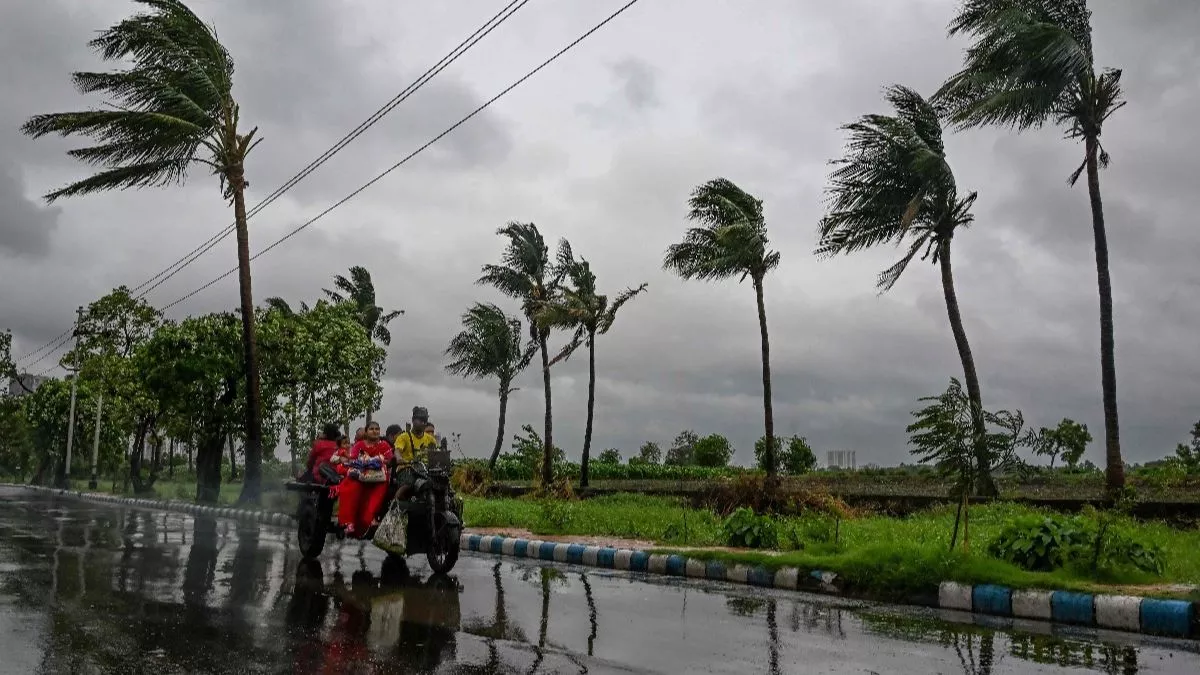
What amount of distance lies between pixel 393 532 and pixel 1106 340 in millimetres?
16290

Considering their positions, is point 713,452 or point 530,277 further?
point 713,452

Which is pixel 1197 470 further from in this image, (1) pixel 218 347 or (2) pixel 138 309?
(2) pixel 138 309

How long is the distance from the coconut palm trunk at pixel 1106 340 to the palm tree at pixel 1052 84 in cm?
2

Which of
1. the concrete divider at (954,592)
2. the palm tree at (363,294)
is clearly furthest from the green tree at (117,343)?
the concrete divider at (954,592)

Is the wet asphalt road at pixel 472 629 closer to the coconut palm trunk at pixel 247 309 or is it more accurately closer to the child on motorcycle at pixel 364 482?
the child on motorcycle at pixel 364 482

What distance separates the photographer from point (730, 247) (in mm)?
28516

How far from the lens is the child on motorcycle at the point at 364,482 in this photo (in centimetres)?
1175

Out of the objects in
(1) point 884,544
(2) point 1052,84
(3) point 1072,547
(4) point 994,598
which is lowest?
(4) point 994,598

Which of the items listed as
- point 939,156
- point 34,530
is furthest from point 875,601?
point 939,156

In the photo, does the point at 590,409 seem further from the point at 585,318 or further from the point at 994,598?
the point at 994,598

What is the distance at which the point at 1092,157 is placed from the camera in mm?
21016

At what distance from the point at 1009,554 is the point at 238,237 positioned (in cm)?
2147

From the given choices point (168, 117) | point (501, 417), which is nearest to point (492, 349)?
point (501, 417)

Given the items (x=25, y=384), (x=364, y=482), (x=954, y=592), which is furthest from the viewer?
(x=25, y=384)
